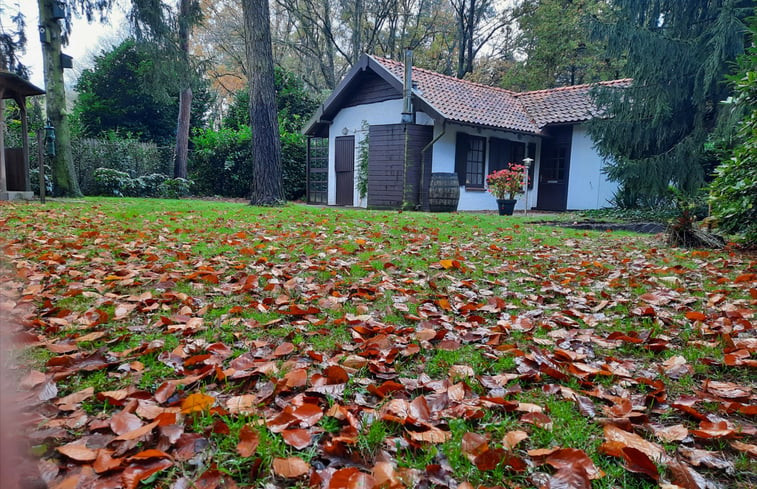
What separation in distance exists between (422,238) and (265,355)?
→ 349 cm

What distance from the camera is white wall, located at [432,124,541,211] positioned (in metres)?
12.3

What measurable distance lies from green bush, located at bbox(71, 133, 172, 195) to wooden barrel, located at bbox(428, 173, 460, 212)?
9.74m

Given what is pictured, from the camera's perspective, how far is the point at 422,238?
5.18 metres

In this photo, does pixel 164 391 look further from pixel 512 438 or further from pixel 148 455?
pixel 512 438

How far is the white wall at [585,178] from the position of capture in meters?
13.3

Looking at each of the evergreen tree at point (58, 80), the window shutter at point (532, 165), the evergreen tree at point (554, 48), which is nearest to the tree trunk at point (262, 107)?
the evergreen tree at point (58, 80)

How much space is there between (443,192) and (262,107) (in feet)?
16.0

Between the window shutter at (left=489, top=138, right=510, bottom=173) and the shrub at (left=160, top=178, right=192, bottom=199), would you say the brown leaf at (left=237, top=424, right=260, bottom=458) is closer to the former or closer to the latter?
the window shutter at (left=489, top=138, right=510, bottom=173)

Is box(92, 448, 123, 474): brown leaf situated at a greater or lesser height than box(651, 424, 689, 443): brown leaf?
greater

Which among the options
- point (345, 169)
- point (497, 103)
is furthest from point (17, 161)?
point (497, 103)

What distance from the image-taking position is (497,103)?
1455 cm

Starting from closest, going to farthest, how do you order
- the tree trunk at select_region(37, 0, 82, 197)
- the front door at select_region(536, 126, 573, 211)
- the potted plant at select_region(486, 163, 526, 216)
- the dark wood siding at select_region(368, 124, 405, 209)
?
the tree trunk at select_region(37, 0, 82, 197)
the potted plant at select_region(486, 163, 526, 216)
the dark wood siding at select_region(368, 124, 405, 209)
the front door at select_region(536, 126, 573, 211)

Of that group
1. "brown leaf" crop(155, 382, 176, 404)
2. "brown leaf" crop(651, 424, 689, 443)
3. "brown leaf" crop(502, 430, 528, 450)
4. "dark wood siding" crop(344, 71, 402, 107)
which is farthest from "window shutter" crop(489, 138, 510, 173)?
"brown leaf" crop(155, 382, 176, 404)

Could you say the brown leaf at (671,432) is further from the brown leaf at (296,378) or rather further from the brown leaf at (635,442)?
the brown leaf at (296,378)
